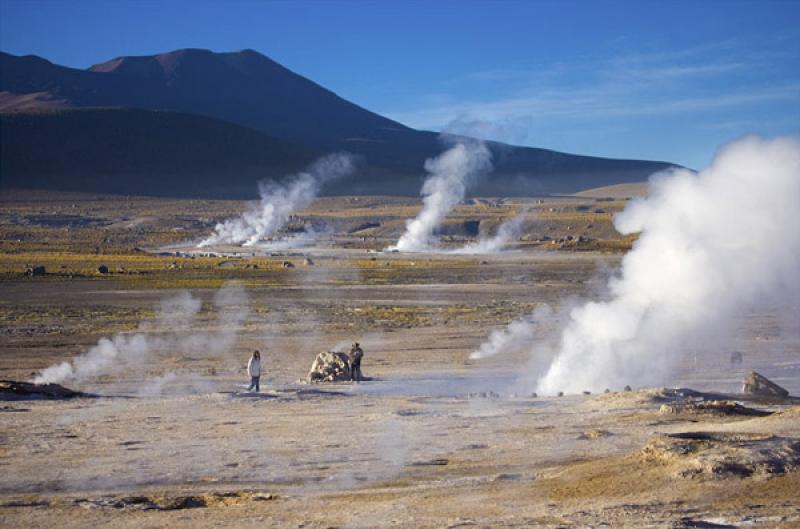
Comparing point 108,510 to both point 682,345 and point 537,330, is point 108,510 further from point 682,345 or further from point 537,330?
point 537,330

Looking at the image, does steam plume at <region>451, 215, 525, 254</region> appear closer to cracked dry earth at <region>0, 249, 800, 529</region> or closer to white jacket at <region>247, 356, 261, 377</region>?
cracked dry earth at <region>0, 249, 800, 529</region>

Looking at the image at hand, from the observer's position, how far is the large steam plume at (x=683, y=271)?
23.6 m

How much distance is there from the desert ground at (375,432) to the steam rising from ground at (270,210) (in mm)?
67503

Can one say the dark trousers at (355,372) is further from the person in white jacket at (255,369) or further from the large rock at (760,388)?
the large rock at (760,388)

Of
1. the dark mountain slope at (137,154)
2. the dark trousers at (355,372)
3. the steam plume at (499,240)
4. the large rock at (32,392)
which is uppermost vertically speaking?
Result: the dark mountain slope at (137,154)

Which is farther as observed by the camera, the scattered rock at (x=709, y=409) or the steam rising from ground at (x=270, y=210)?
the steam rising from ground at (x=270, y=210)

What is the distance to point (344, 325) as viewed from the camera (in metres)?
36.9

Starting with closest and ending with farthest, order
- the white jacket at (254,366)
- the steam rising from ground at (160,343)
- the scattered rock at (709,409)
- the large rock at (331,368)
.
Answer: the scattered rock at (709,409) < the white jacket at (254,366) < the large rock at (331,368) < the steam rising from ground at (160,343)

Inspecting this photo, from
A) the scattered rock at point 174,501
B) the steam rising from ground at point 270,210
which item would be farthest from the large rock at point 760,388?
the steam rising from ground at point 270,210

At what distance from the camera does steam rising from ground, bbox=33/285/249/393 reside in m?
24.9

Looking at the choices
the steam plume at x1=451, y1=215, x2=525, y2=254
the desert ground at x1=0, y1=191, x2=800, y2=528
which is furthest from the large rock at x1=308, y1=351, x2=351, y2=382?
the steam plume at x1=451, y1=215, x2=525, y2=254

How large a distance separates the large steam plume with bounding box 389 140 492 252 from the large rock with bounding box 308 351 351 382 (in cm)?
6883

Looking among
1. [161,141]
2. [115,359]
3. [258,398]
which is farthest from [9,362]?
[161,141]

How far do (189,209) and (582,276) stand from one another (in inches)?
3706
